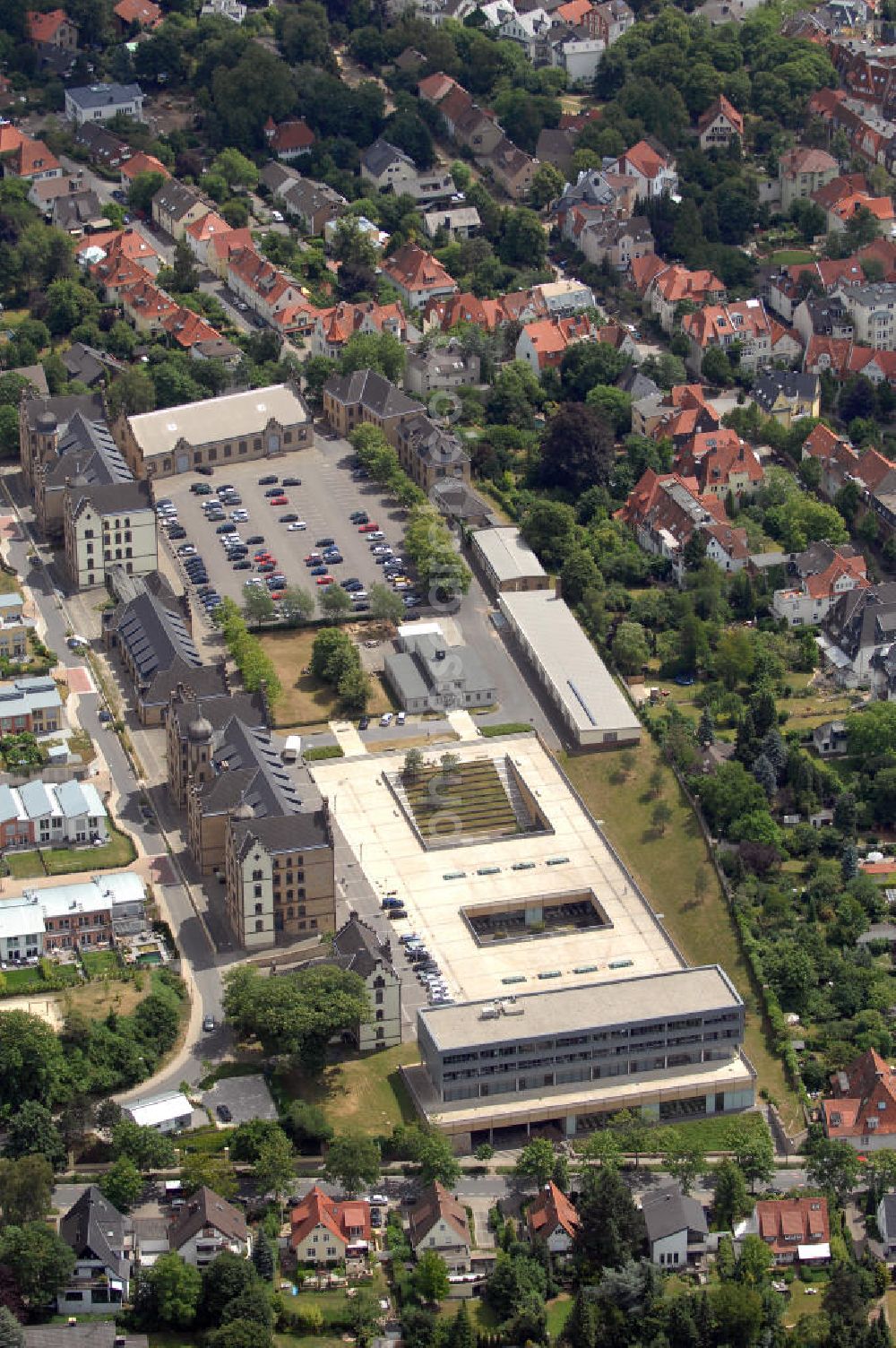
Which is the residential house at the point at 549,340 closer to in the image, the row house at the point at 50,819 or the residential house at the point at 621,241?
the residential house at the point at 621,241

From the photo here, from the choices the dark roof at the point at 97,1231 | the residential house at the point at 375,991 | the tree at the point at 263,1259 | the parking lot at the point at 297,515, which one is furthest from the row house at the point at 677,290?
the dark roof at the point at 97,1231

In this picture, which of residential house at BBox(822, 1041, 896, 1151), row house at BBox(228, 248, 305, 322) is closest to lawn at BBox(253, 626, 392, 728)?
row house at BBox(228, 248, 305, 322)

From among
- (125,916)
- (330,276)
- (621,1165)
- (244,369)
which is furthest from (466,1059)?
(330,276)

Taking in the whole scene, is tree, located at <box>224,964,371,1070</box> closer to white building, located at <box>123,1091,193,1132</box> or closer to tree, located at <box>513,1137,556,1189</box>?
white building, located at <box>123,1091,193,1132</box>

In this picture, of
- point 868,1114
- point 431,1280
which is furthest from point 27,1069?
point 868,1114

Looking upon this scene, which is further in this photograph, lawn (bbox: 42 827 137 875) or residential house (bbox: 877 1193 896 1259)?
lawn (bbox: 42 827 137 875)

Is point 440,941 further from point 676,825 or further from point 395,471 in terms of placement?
point 395,471
